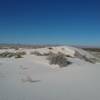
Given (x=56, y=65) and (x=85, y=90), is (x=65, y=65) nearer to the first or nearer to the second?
(x=56, y=65)

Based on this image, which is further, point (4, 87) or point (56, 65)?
point (56, 65)

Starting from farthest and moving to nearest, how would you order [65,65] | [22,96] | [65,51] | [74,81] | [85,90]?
1. [65,51]
2. [65,65]
3. [74,81]
4. [85,90]
5. [22,96]

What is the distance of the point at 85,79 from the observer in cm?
741

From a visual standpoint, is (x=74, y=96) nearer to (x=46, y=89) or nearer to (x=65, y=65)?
(x=46, y=89)

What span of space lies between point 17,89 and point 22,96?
766mm

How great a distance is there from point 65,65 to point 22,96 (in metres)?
5.94

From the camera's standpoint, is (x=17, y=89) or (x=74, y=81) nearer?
(x=17, y=89)

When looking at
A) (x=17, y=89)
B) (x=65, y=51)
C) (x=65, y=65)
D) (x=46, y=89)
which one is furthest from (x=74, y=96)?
(x=65, y=51)

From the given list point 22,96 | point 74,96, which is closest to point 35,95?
point 22,96

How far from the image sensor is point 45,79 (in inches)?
291

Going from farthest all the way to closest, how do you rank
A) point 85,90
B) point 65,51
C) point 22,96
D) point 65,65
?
point 65,51 → point 65,65 → point 85,90 → point 22,96

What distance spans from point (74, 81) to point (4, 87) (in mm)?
2654

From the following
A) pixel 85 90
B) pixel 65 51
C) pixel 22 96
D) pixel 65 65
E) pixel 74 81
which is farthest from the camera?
pixel 65 51

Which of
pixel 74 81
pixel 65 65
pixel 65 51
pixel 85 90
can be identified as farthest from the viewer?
pixel 65 51
